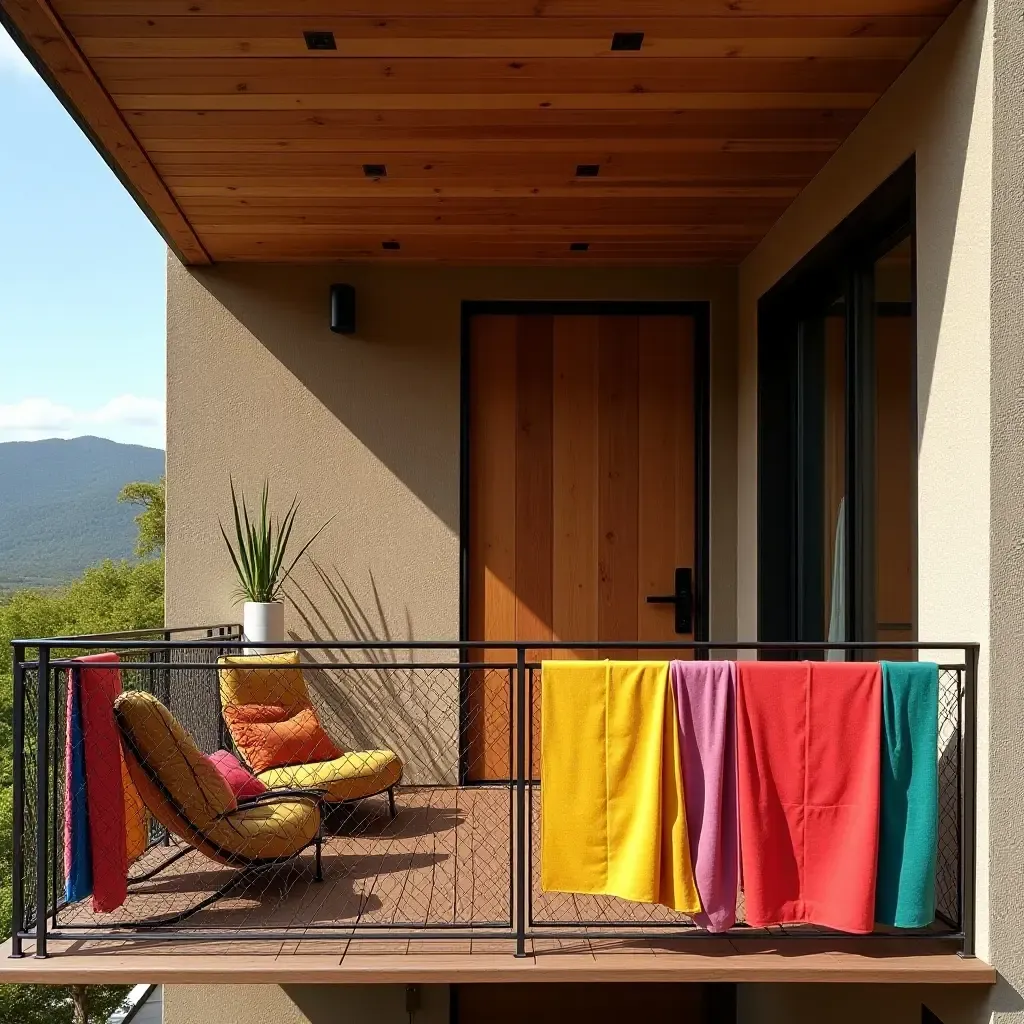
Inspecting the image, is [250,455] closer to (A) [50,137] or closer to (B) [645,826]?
(B) [645,826]

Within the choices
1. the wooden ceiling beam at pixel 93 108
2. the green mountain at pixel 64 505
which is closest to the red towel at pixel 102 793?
the wooden ceiling beam at pixel 93 108

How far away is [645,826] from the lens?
3186 millimetres

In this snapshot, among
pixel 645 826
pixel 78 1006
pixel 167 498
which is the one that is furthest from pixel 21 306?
pixel 645 826

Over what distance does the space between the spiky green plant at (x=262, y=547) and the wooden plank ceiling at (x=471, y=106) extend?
1.49m

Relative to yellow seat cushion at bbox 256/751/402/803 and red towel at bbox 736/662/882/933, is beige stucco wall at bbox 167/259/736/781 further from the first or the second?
red towel at bbox 736/662/882/933

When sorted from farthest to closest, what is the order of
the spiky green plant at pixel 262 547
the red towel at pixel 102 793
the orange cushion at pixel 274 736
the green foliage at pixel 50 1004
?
the green foliage at pixel 50 1004, the spiky green plant at pixel 262 547, the orange cushion at pixel 274 736, the red towel at pixel 102 793

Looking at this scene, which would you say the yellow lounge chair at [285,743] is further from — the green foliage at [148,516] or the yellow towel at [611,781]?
the green foliage at [148,516]

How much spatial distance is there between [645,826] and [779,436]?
9.18 ft

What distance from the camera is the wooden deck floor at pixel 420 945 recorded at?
125 inches

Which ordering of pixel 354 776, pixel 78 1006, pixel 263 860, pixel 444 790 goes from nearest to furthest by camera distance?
pixel 263 860
pixel 354 776
pixel 444 790
pixel 78 1006

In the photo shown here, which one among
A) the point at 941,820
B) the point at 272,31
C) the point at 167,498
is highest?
the point at 272,31

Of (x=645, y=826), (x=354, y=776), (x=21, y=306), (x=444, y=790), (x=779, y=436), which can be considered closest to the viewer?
(x=645, y=826)

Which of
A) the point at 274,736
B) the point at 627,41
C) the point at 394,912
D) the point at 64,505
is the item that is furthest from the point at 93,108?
the point at 64,505

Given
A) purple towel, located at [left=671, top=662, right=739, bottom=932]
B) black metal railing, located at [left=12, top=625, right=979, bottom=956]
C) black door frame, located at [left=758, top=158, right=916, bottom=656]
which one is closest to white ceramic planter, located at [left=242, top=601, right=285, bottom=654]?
black metal railing, located at [left=12, top=625, right=979, bottom=956]
